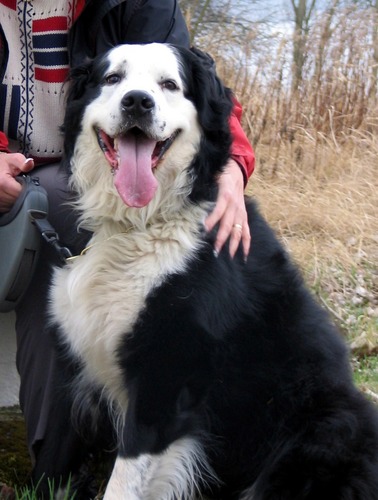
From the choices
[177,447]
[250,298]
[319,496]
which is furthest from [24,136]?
[319,496]

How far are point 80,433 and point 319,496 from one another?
94 cm

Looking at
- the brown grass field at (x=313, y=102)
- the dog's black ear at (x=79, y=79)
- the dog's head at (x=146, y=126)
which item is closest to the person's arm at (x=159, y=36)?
the dog's head at (x=146, y=126)

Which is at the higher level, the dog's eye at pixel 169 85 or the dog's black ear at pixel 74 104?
the dog's eye at pixel 169 85

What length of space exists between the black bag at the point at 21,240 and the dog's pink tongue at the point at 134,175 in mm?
400

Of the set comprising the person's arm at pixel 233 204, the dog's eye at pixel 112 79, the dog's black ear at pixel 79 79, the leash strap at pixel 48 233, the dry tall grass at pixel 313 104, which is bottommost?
the dry tall grass at pixel 313 104

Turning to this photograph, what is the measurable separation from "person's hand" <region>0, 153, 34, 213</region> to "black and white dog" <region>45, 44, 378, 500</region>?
220mm

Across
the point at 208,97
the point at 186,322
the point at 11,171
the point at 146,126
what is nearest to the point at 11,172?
the point at 11,171

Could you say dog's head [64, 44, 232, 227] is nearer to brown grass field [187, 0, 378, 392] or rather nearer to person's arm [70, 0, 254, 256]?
person's arm [70, 0, 254, 256]

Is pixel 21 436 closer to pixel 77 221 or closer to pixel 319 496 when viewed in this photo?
pixel 77 221

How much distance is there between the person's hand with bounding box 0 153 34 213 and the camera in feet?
9.23

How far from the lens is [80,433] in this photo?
2.92m

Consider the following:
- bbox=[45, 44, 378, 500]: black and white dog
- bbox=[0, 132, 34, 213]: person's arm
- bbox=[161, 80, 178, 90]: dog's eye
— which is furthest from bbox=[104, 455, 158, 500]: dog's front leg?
bbox=[161, 80, 178, 90]: dog's eye

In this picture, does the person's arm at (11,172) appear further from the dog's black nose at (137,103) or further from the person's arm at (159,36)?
the dog's black nose at (137,103)

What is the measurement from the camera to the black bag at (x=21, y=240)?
2.77 meters
